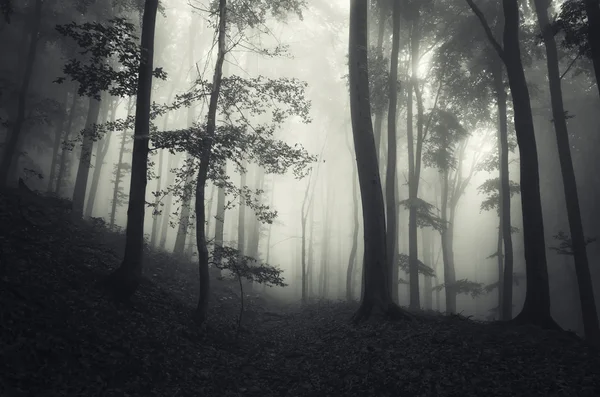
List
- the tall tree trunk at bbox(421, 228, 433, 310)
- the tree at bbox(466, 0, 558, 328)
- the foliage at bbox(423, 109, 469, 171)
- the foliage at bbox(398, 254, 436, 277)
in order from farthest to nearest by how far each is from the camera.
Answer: the tall tree trunk at bbox(421, 228, 433, 310), the foliage at bbox(423, 109, 469, 171), the foliage at bbox(398, 254, 436, 277), the tree at bbox(466, 0, 558, 328)

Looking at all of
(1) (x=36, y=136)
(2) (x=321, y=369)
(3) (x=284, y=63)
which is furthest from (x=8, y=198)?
(3) (x=284, y=63)

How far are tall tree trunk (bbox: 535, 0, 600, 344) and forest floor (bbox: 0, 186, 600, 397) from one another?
2.92 m

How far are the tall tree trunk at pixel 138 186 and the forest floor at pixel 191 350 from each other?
57 centimetres

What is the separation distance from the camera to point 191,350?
7.23 m

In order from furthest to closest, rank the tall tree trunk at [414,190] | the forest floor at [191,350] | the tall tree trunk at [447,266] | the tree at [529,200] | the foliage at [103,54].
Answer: the tall tree trunk at [447,266], the tall tree trunk at [414,190], the tree at [529,200], the foliage at [103,54], the forest floor at [191,350]

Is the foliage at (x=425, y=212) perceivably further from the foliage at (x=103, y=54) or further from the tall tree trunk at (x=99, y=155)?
the tall tree trunk at (x=99, y=155)

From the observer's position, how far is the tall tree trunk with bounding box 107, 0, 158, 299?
7.71 meters

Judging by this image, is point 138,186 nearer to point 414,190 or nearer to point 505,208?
point 414,190

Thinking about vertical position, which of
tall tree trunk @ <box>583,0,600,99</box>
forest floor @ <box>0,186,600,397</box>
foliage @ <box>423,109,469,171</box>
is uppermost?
foliage @ <box>423,109,469,171</box>

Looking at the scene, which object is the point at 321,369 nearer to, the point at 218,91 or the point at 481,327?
the point at 481,327

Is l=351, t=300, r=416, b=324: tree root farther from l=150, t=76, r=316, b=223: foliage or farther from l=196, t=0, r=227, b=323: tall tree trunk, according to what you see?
l=196, t=0, r=227, b=323: tall tree trunk

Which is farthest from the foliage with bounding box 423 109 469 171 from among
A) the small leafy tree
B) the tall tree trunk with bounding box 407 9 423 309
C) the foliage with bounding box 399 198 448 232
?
the small leafy tree

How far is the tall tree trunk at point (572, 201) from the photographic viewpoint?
32.4 ft

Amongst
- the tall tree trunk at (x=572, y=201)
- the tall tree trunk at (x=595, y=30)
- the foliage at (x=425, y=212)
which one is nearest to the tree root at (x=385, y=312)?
the tall tree trunk at (x=572, y=201)
